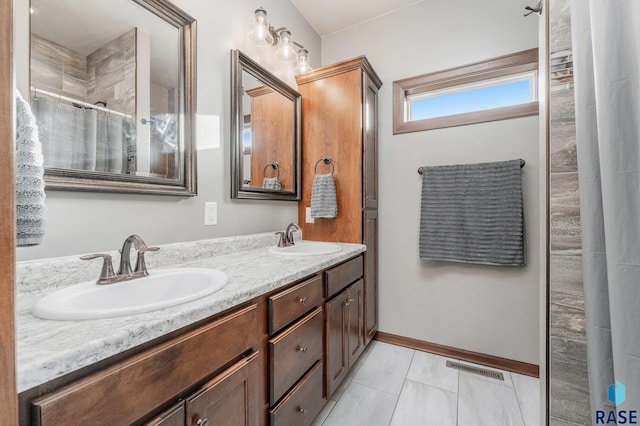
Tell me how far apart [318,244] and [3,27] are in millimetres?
1740

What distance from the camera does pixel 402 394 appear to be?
5.31 feet

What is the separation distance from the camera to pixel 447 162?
2029 mm

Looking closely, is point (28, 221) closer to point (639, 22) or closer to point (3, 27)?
point (3, 27)

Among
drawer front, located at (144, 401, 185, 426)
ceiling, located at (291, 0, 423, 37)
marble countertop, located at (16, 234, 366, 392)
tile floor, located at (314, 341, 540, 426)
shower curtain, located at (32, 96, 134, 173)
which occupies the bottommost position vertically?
tile floor, located at (314, 341, 540, 426)

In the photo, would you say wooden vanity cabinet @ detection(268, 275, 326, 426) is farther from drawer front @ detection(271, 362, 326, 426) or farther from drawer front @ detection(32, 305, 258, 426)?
drawer front @ detection(32, 305, 258, 426)

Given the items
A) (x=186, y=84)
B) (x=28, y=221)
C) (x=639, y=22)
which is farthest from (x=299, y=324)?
(x=639, y=22)

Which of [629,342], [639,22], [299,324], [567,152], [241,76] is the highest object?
[241,76]

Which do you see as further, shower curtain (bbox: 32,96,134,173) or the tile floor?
the tile floor

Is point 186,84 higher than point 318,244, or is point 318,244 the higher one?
point 186,84

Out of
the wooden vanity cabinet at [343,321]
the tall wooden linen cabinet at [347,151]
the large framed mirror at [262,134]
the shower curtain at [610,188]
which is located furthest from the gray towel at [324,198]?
the shower curtain at [610,188]

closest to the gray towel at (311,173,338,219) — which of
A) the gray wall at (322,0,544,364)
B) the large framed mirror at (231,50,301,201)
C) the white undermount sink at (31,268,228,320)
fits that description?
the large framed mirror at (231,50,301,201)

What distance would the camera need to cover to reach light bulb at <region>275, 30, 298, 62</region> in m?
1.85

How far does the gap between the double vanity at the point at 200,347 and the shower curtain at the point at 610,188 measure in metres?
0.97

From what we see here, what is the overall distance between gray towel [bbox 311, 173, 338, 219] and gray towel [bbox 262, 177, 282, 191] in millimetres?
277
